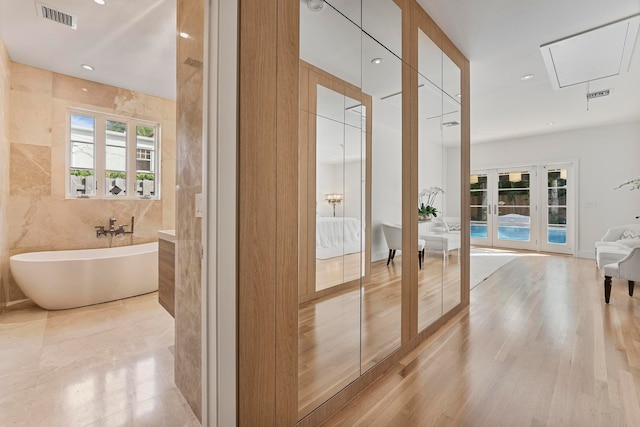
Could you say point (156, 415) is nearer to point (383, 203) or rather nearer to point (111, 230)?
point (383, 203)

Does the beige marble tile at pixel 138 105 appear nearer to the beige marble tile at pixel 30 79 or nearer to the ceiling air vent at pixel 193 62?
the beige marble tile at pixel 30 79

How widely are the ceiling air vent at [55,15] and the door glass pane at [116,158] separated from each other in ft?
5.73

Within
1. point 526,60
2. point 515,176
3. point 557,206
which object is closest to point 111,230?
point 526,60

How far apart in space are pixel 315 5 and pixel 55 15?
248cm

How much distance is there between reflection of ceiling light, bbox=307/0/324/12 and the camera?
1.48 metres

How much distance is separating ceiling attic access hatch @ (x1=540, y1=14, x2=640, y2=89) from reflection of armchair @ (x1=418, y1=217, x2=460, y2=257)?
2.01m

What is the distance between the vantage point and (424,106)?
8.25ft

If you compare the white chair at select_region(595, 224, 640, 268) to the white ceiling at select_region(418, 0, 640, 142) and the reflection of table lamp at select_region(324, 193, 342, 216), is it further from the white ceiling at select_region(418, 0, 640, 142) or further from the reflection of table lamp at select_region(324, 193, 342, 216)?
the reflection of table lamp at select_region(324, 193, 342, 216)

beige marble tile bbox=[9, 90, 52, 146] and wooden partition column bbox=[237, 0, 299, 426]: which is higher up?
beige marble tile bbox=[9, 90, 52, 146]

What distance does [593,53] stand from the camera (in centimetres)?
303

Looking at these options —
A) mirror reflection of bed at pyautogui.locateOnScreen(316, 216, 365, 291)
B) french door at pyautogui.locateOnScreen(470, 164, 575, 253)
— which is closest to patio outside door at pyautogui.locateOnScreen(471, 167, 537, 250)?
french door at pyautogui.locateOnScreen(470, 164, 575, 253)

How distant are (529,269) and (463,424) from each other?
15.3 ft

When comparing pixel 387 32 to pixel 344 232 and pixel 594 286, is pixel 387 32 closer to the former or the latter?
pixel 344 232

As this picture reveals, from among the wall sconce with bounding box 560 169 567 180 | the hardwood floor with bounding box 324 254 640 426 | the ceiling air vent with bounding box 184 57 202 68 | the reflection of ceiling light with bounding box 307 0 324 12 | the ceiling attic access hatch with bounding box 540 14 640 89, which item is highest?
the ceiling attic access hatch with bounding box 540 14 640 89
